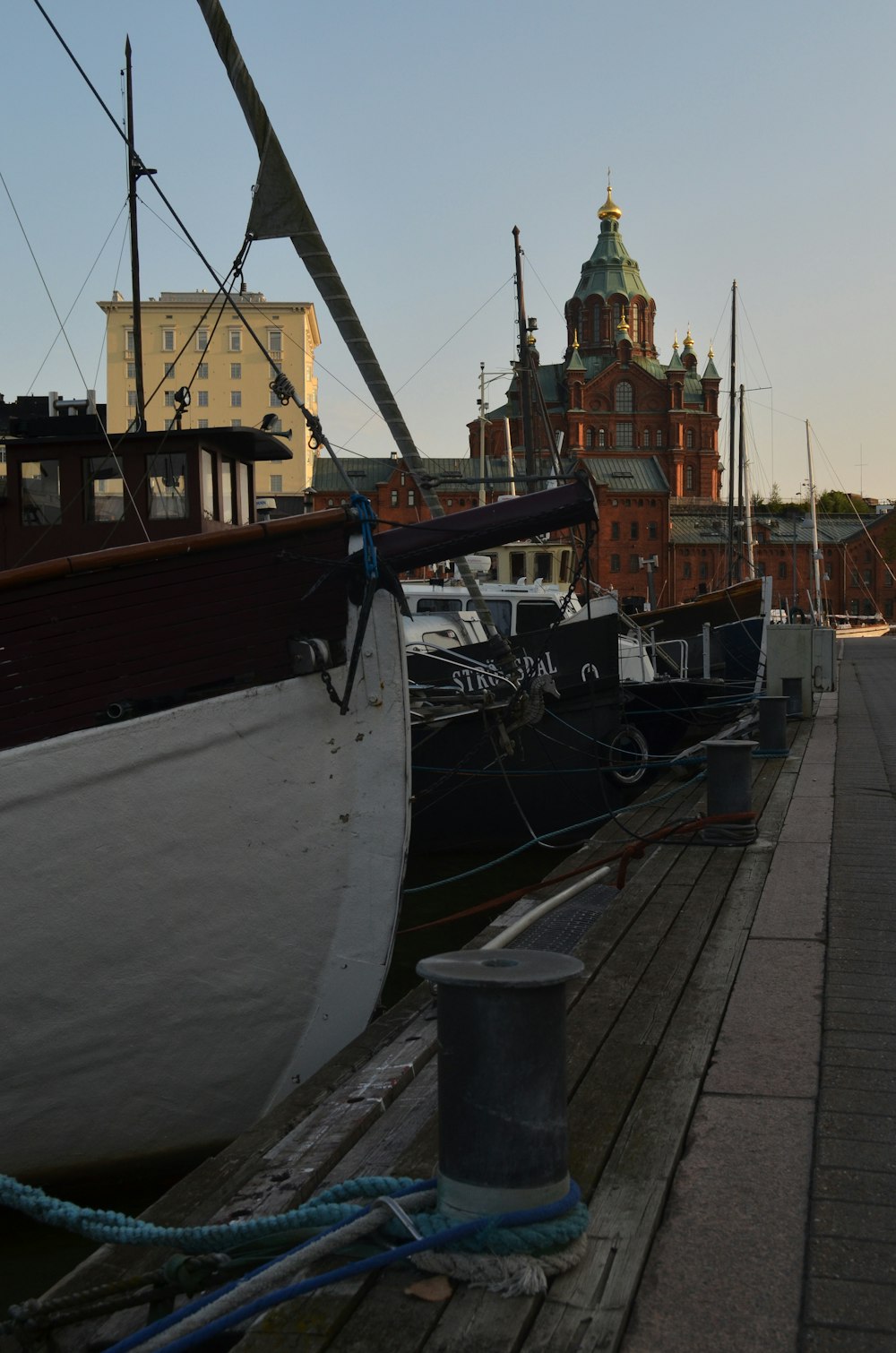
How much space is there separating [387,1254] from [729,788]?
6269 millimetres

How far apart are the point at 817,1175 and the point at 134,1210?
3.47 metres

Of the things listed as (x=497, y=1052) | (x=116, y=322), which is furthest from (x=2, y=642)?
(x=116, y=322)

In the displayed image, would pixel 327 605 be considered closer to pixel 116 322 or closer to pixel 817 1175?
pixel 817 1175

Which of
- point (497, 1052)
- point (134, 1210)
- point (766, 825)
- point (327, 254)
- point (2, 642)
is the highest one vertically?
point (327, 254)

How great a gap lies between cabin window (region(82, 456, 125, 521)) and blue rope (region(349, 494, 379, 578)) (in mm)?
3652

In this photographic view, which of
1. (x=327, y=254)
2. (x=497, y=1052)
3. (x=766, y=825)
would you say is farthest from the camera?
(x=766, y=825)

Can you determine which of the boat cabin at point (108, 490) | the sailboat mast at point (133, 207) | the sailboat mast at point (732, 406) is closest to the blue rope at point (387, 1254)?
the boat cabin at point (108, 490)

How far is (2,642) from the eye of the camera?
5543 millimetres

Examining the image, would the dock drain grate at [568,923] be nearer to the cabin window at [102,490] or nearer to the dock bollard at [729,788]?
the dock bollard at [729,788]

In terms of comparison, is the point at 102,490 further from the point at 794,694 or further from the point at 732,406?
the point at 732,406

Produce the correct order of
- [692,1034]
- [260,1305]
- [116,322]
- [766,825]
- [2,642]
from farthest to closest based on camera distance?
1. [116,322]
2. [766,825]
3. [2,642]
4. [692,1034]
5. [260,1305]

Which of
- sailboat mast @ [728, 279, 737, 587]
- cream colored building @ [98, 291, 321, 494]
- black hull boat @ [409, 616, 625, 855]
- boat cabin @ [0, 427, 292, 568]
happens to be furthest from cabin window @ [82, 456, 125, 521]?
cream colored building @ [98, 291, 321, 494]

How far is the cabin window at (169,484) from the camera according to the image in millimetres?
8852

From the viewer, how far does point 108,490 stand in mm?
9062
